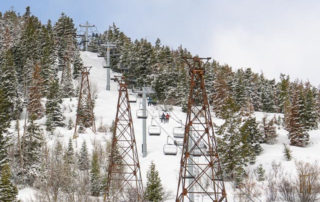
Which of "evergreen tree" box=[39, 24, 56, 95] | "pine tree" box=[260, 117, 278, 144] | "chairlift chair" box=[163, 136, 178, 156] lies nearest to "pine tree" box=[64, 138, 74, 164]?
"chairlift chair" box=[163, 136, 178, 156]

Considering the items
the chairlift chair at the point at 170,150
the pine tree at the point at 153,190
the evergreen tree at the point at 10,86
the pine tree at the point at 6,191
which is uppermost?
the evergreen tree at the point at 10,86

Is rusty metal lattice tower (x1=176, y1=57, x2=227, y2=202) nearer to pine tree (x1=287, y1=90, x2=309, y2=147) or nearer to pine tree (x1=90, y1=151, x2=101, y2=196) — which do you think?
pine tree (x1=90, y1=151, x2=101, y2=196)

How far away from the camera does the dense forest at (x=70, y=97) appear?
3481 centimetres

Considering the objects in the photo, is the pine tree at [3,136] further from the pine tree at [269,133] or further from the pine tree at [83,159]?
the pine tree at [269,133]

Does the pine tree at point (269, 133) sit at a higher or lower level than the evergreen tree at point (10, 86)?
lower

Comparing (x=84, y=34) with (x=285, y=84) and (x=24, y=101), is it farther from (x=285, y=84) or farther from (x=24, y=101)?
(x=285, y=84)

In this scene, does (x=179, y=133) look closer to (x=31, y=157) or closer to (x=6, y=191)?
(x=31, y=157)

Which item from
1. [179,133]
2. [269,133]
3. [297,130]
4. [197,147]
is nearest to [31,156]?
[179,133]

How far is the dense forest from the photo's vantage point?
1371 inches

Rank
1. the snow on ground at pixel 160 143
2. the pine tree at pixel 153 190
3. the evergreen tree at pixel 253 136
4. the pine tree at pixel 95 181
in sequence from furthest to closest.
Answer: the evergreen tree at pixel 253 136, the snow on ground at pixel 160 143, the pine tree at pixel 95 181, the pine tree at pixel 153 190

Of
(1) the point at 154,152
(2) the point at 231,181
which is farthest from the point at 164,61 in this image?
(2) the point at 231,181

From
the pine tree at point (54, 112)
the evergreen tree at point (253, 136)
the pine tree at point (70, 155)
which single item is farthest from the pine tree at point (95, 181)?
the evergreen tree at point (253, 136)

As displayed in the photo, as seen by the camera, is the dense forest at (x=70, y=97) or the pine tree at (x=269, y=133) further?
the pine tree at (x=269, y=133)

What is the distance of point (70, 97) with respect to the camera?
60.5 meters
